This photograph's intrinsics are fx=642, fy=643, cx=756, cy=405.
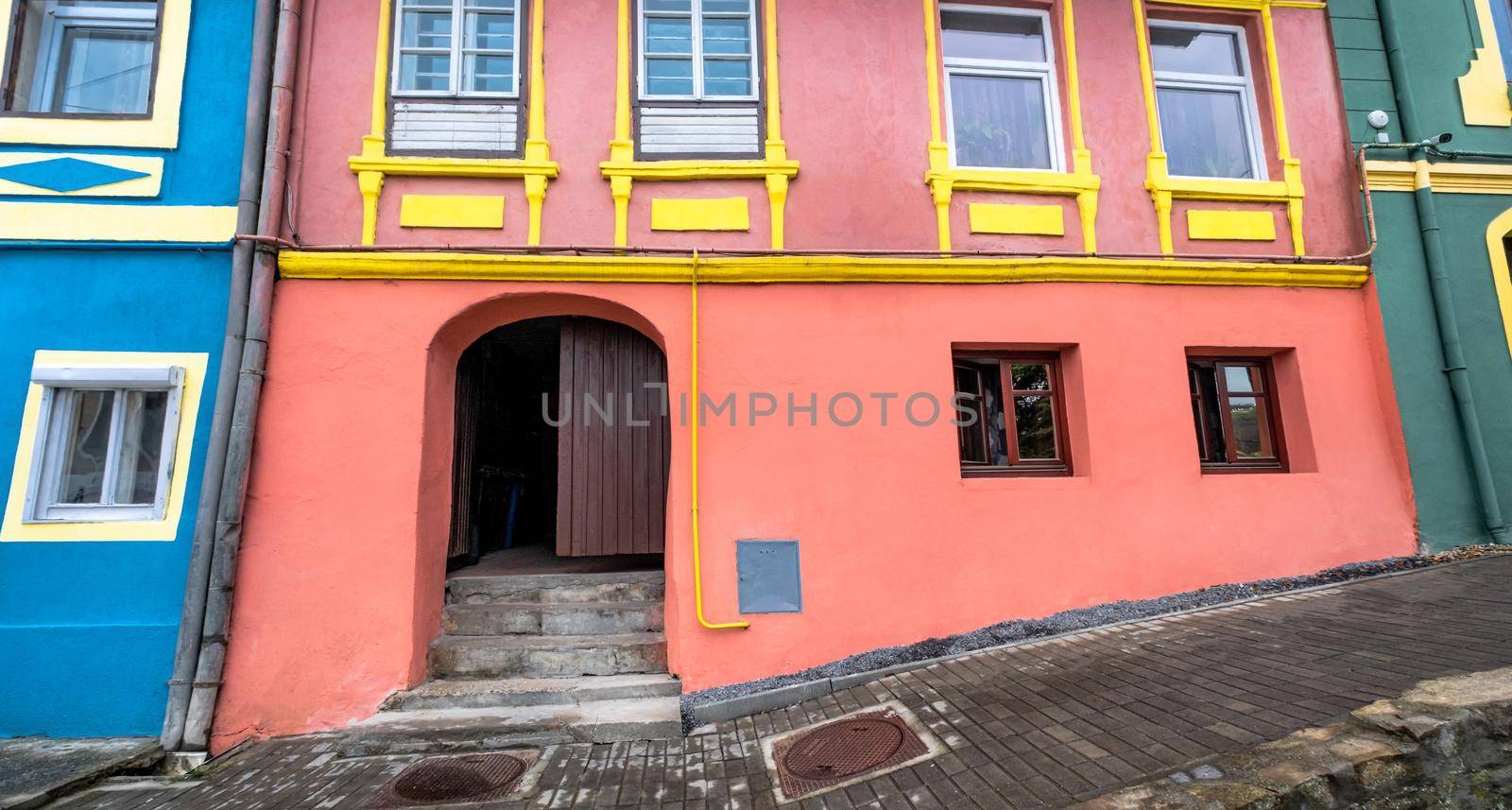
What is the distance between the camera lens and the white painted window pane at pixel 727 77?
219 inches

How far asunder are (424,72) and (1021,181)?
5179mm

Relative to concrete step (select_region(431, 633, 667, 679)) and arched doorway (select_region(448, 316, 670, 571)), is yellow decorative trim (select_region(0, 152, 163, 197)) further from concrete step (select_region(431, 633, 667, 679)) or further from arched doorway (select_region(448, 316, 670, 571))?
concrete step (select_region(431, 633, 667, 679))

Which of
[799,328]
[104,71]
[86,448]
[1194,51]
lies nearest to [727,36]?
[799,328]

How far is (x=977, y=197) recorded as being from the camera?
5.59 meters

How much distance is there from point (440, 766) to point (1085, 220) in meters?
6.34

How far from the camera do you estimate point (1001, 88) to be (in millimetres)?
6004

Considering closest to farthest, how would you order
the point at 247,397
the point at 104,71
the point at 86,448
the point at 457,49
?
the point at 247,397 < the point at 86,448 < the point at 104,71 < the point at 457,49

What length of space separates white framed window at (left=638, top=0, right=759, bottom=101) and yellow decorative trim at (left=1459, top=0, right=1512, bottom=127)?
6965 mm

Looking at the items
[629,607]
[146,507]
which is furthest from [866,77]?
[146,507]

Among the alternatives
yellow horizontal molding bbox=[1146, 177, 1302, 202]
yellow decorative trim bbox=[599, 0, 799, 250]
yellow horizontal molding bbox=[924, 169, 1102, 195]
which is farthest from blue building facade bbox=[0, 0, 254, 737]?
yellow horizontal molding bbox=[1146, 177, 1302, 202]

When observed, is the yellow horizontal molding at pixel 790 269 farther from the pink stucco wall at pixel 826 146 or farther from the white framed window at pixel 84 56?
the white framed window at pixel 84 56

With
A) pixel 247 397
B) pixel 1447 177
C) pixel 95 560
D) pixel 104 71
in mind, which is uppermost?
pixel 104 71

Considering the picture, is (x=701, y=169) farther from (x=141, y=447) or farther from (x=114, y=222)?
(x=141, y=447)

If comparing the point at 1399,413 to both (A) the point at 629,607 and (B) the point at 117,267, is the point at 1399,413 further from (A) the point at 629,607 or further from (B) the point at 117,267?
(B) the point at 117,267
